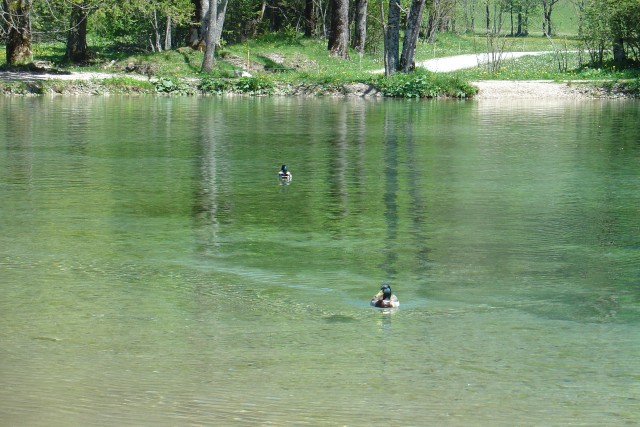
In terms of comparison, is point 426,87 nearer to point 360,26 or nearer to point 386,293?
point 360,26

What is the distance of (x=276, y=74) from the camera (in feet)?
152

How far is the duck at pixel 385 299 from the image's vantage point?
10.3 m

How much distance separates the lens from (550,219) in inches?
606

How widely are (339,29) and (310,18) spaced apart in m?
6.29

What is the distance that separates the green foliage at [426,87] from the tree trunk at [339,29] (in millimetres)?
10183

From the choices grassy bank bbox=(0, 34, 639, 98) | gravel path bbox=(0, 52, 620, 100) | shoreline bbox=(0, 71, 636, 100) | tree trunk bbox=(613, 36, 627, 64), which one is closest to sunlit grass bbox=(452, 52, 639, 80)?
grassy bank bbox=(0, 34, 639, 98)

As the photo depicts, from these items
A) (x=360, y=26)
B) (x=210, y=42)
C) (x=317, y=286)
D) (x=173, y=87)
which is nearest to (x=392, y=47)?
(x=210, y=42)

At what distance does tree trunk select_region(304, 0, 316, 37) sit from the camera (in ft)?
190

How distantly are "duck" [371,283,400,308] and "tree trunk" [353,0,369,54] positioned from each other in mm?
46342

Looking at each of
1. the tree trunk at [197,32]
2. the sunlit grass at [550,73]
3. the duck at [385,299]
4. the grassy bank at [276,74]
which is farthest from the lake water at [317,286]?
the tree trunk at [197,32]

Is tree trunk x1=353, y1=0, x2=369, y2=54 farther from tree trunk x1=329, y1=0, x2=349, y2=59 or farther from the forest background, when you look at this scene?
tree trunk x1=329, y1=0, x2=349, y2=59

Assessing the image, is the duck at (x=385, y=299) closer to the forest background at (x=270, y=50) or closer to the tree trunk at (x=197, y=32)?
the forest background at (x=270, y=50)

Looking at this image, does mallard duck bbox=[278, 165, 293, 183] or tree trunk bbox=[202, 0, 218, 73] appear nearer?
mallard duck bbox=[278, 165, 293, 183]

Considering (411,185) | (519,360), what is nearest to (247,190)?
(411,185)
